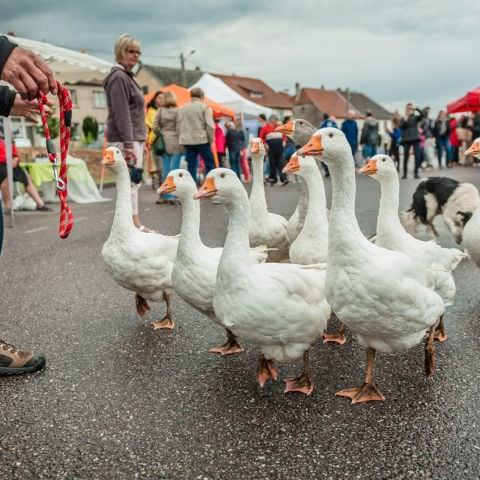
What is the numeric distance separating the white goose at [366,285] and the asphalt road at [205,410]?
300 millimetres

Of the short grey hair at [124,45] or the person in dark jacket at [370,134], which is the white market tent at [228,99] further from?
the short grey hair at [124,45]

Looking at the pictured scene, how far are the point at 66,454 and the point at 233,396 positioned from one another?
902 mm

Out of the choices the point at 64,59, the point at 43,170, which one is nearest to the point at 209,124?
the point at 64,59

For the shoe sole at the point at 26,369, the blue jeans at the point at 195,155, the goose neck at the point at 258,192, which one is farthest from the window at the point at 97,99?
the shoe sole at the point at 26,369

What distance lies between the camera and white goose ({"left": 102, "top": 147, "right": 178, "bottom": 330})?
3.64 m

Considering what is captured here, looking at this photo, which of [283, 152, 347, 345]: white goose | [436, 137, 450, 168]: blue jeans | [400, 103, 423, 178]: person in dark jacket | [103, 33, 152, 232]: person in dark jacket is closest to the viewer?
[283, 152, 347, 345]: white goose

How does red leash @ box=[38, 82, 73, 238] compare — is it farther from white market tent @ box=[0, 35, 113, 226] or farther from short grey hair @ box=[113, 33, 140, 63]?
white market tent @ box=[0, 35, 113, 226]

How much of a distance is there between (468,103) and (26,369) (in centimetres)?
1777

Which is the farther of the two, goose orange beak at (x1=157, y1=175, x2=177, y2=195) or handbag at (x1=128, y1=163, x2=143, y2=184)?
handbag at (x1=128, y1=163, x2=143, y2=184)

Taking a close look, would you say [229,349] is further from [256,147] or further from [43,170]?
[43,170]

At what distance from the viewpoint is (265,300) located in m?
2.56

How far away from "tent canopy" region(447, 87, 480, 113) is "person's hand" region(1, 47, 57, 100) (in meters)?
17.4

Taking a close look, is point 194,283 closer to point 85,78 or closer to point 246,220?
point 246,220

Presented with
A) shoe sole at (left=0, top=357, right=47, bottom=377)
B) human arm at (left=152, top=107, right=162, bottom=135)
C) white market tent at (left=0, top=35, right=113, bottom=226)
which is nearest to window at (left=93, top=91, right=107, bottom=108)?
white market tent at (left=0, top=35, right=113, bottom=226)
